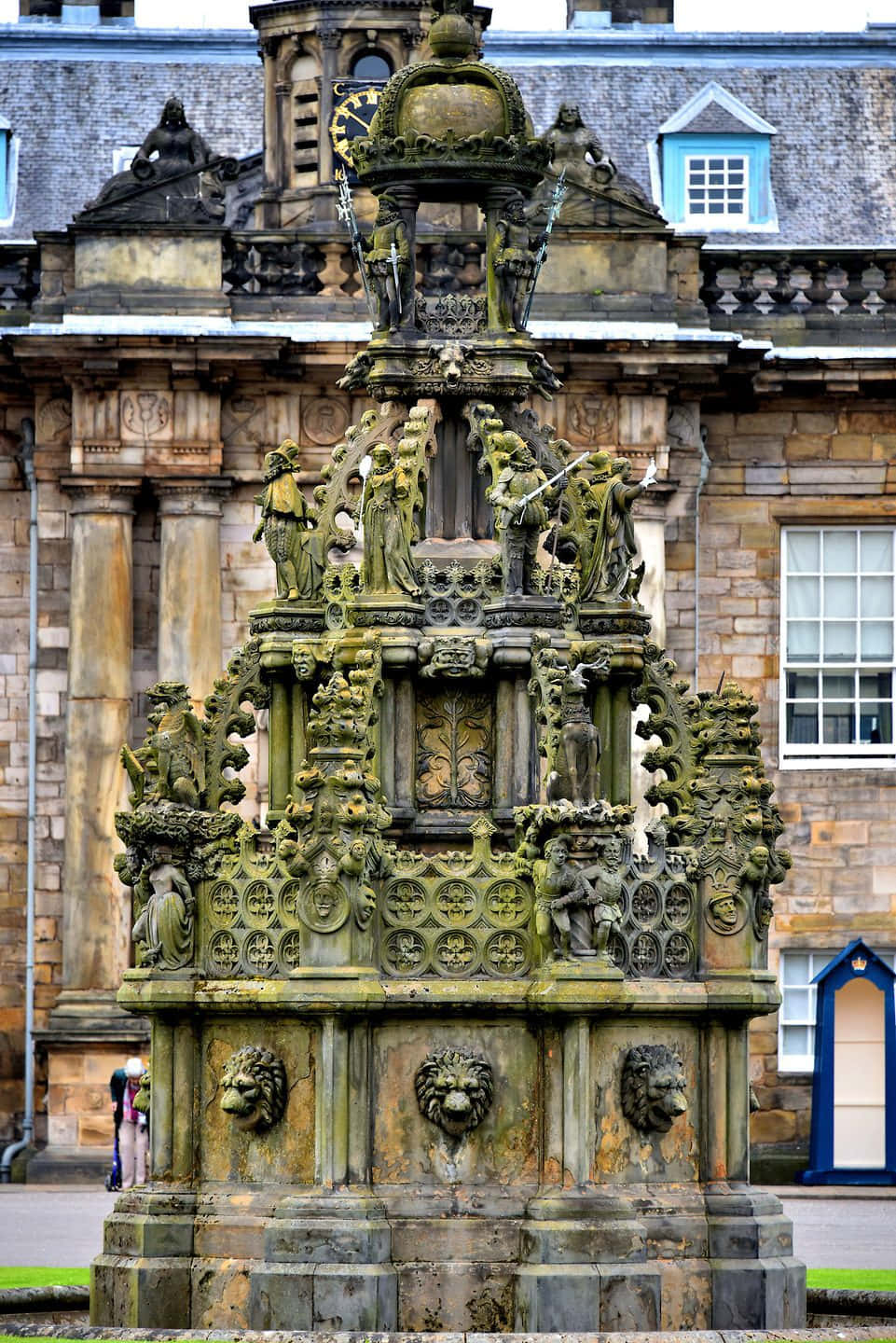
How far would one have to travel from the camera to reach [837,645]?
37.8 metres

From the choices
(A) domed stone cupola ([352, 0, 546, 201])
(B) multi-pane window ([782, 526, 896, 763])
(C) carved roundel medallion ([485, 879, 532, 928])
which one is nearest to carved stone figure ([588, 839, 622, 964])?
(C) carved roundel medallion ([485, 879, 532, 928])

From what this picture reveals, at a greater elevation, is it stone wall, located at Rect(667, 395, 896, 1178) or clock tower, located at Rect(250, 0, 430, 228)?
clock tower, located at Rect(250, 0, 430, 228)

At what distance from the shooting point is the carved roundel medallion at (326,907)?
1677 cm

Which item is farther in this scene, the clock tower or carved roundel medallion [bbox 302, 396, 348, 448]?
the clock tower

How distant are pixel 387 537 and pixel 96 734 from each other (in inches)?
725

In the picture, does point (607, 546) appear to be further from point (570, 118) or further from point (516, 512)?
point (570, 118)

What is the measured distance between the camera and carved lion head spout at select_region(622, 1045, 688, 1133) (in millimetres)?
16984

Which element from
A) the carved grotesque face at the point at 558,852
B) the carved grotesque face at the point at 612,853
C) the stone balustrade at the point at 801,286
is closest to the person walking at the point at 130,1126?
the stone balustrade at the point at 801,286

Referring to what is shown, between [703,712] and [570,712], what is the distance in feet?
4.15

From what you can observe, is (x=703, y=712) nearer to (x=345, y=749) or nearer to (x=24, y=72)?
(x=345, y=749)

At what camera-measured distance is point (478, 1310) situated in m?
16.7

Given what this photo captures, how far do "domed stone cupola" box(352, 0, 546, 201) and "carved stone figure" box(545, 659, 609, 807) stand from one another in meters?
2.87

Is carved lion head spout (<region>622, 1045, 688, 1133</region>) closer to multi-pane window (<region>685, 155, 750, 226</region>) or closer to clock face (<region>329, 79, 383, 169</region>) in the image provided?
clock face (<region>329, 79, 383, 169</region>)

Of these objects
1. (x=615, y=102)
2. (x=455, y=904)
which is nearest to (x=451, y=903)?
(x=455, y=904)
